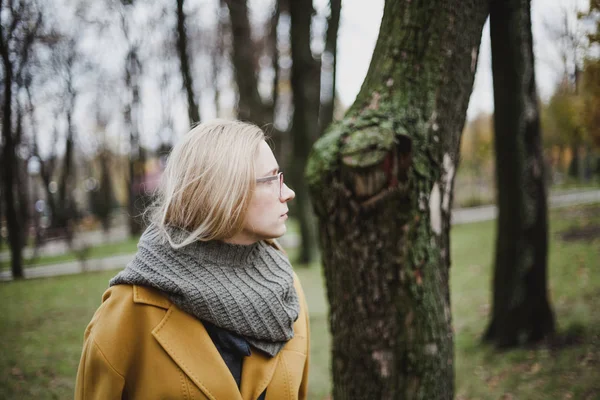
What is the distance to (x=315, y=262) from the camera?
1319cm

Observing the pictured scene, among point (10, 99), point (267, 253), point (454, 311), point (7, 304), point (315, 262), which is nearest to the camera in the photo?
point (267, 253)

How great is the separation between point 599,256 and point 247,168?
9.39 meters

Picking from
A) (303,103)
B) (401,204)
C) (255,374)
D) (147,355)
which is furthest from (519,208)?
(303,103)

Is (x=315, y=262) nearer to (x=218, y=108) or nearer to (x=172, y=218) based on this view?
(x=172, y=218)

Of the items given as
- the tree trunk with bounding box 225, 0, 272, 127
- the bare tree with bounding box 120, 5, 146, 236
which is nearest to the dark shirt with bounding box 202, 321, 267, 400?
the tree trunk with bounding box 225, 0, 272, 127

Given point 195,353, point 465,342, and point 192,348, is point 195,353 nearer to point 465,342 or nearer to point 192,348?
point 192,348

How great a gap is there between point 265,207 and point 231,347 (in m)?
0.56

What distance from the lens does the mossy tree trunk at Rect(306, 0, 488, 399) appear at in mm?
2088

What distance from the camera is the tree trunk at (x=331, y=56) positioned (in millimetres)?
11020

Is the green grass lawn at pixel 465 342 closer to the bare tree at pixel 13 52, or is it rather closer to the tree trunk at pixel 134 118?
the bare tree at pixel 13 52

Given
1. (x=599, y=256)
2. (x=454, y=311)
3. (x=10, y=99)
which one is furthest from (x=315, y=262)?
(x=10, y=99)

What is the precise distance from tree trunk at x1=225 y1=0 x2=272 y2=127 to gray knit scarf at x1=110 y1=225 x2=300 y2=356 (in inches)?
349

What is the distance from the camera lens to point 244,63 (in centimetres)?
1133

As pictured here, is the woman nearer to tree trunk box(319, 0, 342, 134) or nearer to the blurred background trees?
the blurred background trees
